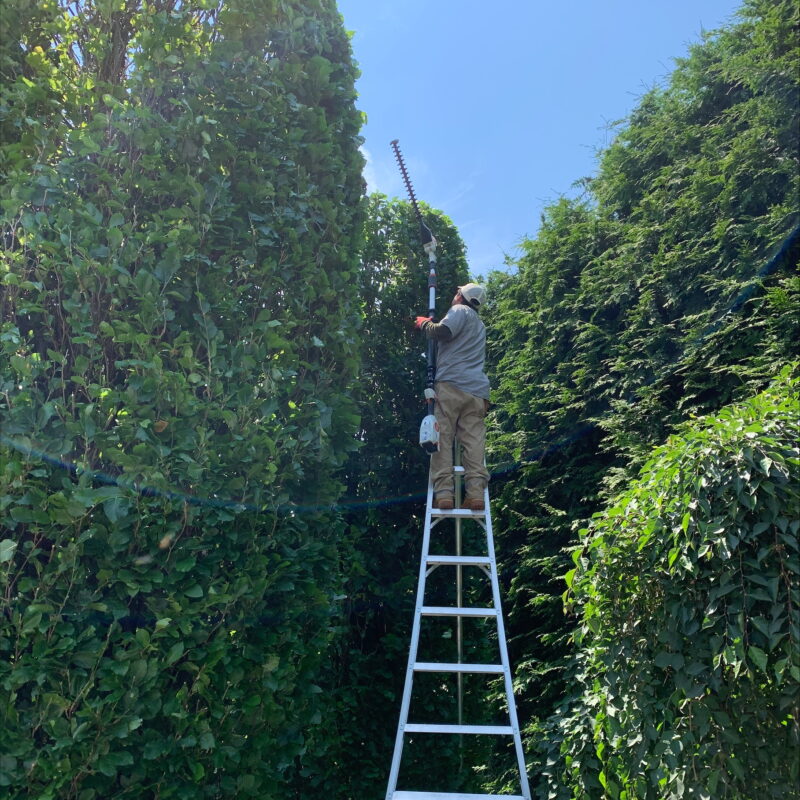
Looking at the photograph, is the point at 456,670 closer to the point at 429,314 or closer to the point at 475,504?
the point at 475,504

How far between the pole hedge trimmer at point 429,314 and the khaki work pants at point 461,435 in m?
0.08

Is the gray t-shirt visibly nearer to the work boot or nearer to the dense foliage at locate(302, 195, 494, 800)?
the dense foliage at locate(302, 195, 494, 800)

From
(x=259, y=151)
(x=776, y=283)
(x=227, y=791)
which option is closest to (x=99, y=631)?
(x=227, y=791)

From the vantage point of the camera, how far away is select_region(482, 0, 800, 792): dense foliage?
5.02 metres

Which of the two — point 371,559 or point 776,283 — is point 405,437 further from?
point 776,283

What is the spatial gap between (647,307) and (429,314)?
1.81 metres

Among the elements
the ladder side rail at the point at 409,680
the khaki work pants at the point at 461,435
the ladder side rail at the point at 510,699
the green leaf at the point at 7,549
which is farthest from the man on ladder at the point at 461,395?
the green leaf at the point at 7,549

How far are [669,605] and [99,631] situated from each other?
222cm

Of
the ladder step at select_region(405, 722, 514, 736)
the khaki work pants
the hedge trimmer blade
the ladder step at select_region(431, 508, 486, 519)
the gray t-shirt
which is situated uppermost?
the hedge trimmer blade

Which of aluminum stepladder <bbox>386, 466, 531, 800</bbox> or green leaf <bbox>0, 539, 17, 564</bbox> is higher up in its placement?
green leaf <bbox>0, 539, 17, 564</bbox>

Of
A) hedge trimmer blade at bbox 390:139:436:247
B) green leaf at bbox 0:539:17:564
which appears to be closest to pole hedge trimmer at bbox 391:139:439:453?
hedge trimmer blade at bbox 390:139:436:247

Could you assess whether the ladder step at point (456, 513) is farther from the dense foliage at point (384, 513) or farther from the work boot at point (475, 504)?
the dense foliage at point (384, 513)

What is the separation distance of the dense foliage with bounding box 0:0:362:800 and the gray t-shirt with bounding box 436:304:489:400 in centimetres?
131

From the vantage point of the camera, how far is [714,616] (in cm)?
284
